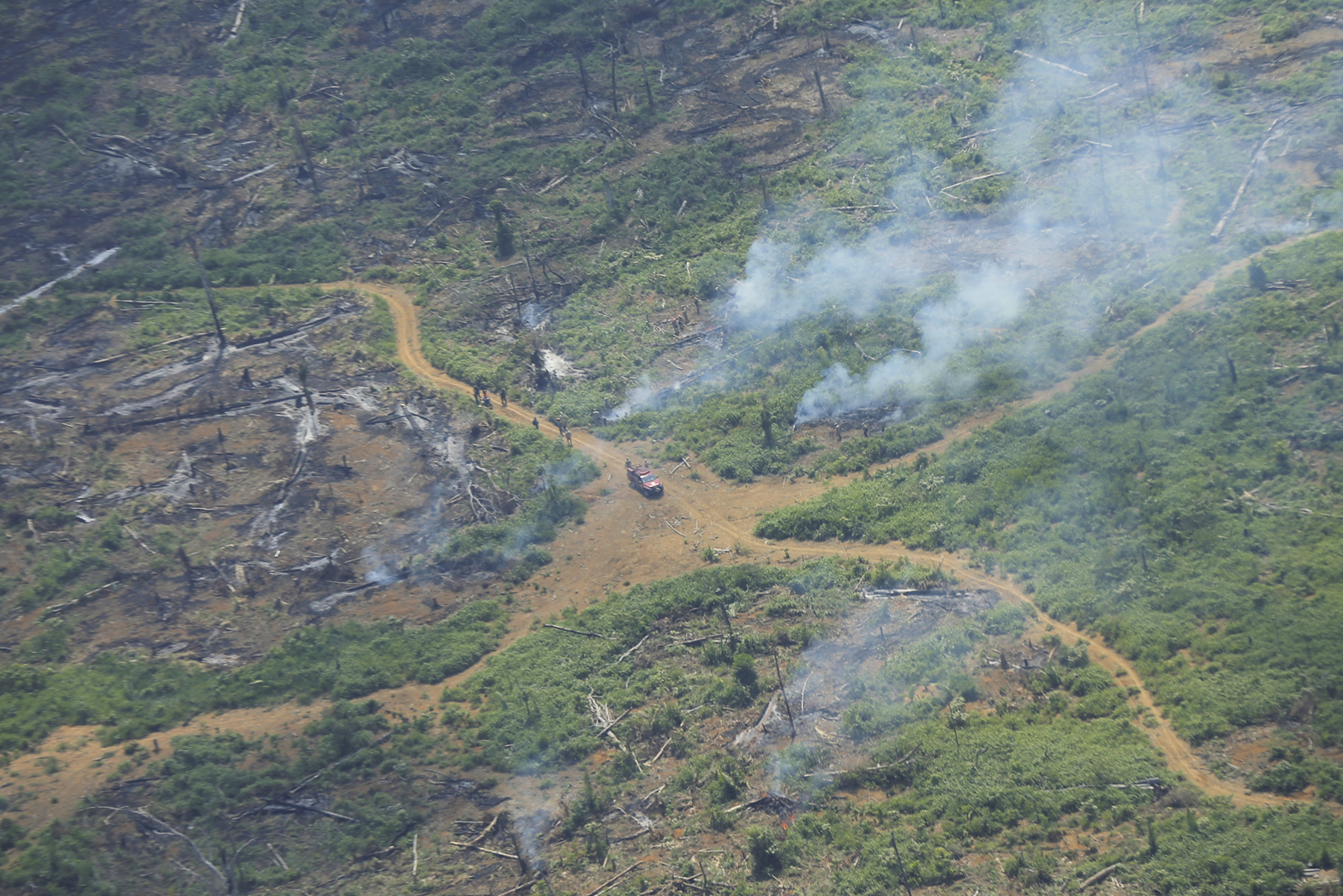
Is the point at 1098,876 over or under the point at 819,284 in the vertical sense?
over

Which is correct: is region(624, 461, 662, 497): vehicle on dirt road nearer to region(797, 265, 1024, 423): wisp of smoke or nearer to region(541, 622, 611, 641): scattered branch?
region(797, 265, 1024, 423): wisp of smoke

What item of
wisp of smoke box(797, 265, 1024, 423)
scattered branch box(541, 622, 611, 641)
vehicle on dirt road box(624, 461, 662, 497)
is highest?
wisp of smoke box(797, 265, 1024, 423)

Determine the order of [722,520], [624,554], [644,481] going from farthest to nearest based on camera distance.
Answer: [644,481], [722,520], [624,554]

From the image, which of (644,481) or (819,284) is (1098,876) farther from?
(819,284)

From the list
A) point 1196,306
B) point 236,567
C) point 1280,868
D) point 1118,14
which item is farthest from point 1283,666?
point 1118,14

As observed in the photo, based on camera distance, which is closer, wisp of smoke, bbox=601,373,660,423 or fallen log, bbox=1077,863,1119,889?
fallen log, bbox=1077,863,1119,889

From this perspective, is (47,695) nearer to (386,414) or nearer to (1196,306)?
(386,414)

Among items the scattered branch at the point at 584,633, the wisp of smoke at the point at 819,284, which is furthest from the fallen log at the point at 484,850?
the wisp of smoke at the point at 819,284

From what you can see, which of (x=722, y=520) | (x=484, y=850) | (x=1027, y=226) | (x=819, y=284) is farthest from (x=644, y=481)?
(x=1027, y=226)

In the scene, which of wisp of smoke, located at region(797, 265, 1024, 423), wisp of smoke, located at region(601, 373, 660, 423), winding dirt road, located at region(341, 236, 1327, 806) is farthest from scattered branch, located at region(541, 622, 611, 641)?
wisp of smoke, located at region(797, 265, 1024, 423)
